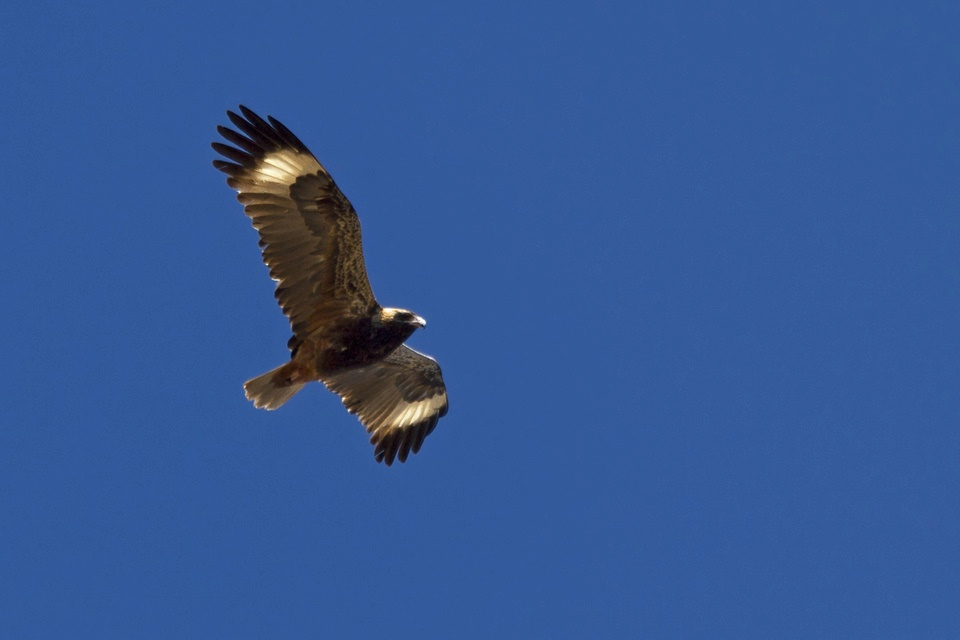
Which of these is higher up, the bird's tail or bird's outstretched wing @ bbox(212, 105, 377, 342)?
bird's outstretched wing @ bbox(212, 105, 377, 342)

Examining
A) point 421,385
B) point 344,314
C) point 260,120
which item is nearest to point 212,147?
point 260,120

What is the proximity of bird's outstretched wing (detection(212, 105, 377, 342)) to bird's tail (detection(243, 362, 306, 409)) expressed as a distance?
3.42 ft

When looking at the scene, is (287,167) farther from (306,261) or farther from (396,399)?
(396,399)

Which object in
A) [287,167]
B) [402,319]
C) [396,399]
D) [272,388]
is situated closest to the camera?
[287,167]

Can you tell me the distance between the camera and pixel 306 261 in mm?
16312

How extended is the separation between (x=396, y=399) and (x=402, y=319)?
229 cm

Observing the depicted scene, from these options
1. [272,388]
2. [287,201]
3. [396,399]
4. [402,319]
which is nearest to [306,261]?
[287,201]

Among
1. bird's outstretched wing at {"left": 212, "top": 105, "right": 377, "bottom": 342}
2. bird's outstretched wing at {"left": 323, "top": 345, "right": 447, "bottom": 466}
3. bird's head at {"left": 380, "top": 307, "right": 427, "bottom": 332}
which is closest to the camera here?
bird's outstretched wing at {"left": 212, "top": 105, "right": 377, "bottom": 342}

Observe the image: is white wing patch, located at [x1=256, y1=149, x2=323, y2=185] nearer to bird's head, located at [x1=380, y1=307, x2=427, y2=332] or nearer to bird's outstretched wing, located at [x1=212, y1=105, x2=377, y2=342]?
bird's outstretched wing, located at [x1=212, y1=105, x2=377, y2=342]

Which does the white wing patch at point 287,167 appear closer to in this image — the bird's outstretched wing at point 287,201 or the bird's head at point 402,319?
the bird's outstretched wing at point 287,201

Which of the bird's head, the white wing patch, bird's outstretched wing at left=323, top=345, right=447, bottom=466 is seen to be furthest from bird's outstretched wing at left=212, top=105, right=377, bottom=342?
bird's outstretched wing at left=323, top=345, right=447, bottom=466

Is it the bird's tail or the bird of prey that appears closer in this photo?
the bird of prey

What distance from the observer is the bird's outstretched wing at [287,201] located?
16.1 meters

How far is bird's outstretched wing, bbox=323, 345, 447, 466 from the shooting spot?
60.3 ft
